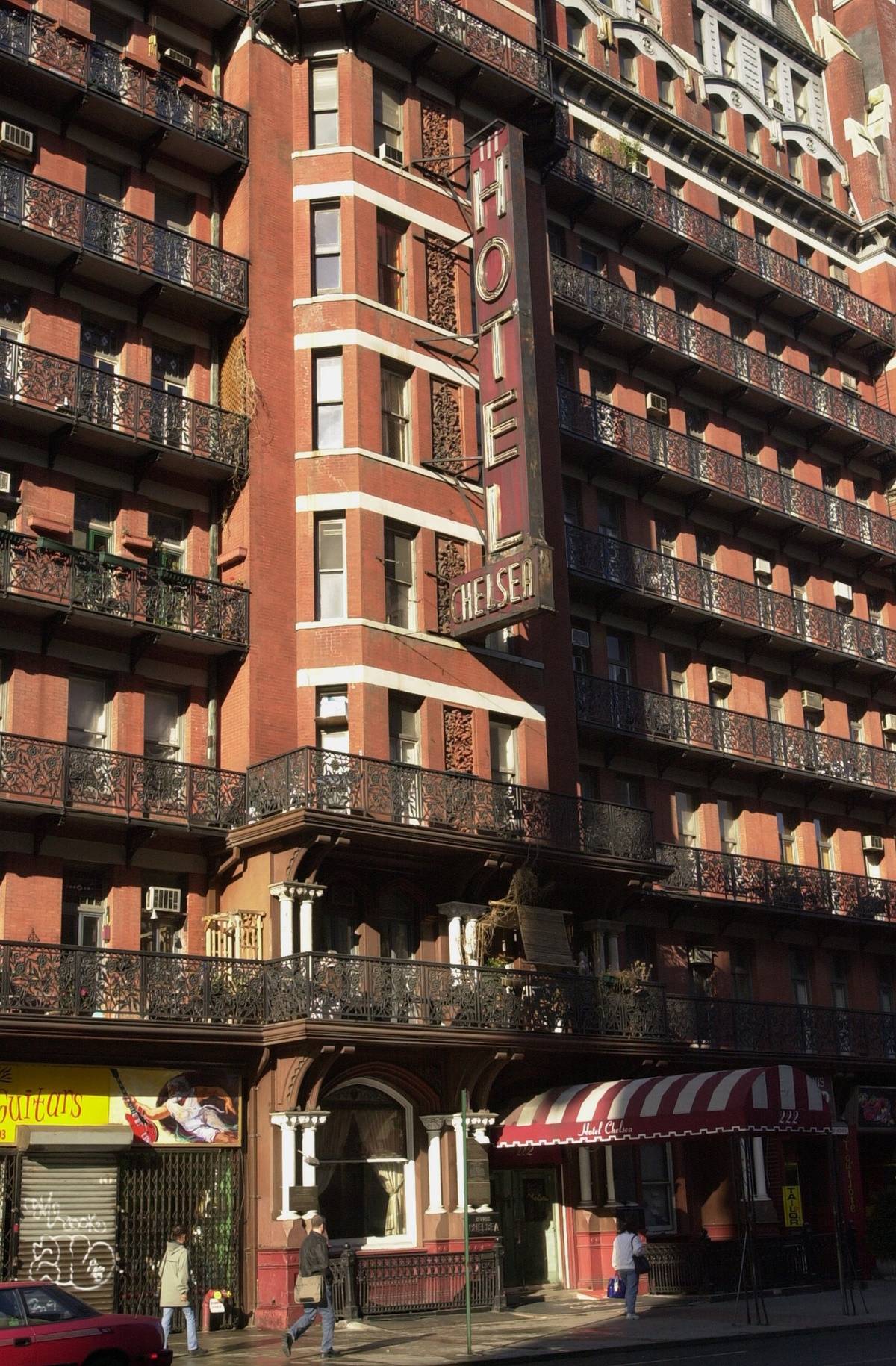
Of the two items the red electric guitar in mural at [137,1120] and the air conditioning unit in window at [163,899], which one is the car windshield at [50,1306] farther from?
the air conditioning unit in window at [163,899]

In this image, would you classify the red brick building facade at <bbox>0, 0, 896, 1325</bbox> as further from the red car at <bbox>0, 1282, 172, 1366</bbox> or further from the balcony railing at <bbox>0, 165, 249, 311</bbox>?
the red car at <bbox>0, 1282, 172, 1366</bbox>

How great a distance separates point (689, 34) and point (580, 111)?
7.38 metres

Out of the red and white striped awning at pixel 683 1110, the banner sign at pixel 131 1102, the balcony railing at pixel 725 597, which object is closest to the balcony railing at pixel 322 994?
the banner sign at pixel 131 1102

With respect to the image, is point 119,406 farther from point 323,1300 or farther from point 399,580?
point 323,1300

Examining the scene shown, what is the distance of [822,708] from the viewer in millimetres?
44000

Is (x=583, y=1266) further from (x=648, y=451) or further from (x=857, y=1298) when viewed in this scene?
(x=648, y=451)

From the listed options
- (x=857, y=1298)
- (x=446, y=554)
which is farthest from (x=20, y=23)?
(x=857, y=1298)

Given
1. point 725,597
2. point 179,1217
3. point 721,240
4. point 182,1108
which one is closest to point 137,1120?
point 182,1108

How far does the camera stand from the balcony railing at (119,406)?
92.8 ft

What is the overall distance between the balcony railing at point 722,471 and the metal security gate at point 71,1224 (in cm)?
2056

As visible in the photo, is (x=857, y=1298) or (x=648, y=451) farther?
(x=648, y=451)

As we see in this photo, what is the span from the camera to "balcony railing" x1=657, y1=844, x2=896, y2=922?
37562 mm

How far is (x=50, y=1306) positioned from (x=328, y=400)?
19.3m

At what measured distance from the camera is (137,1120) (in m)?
26.0
